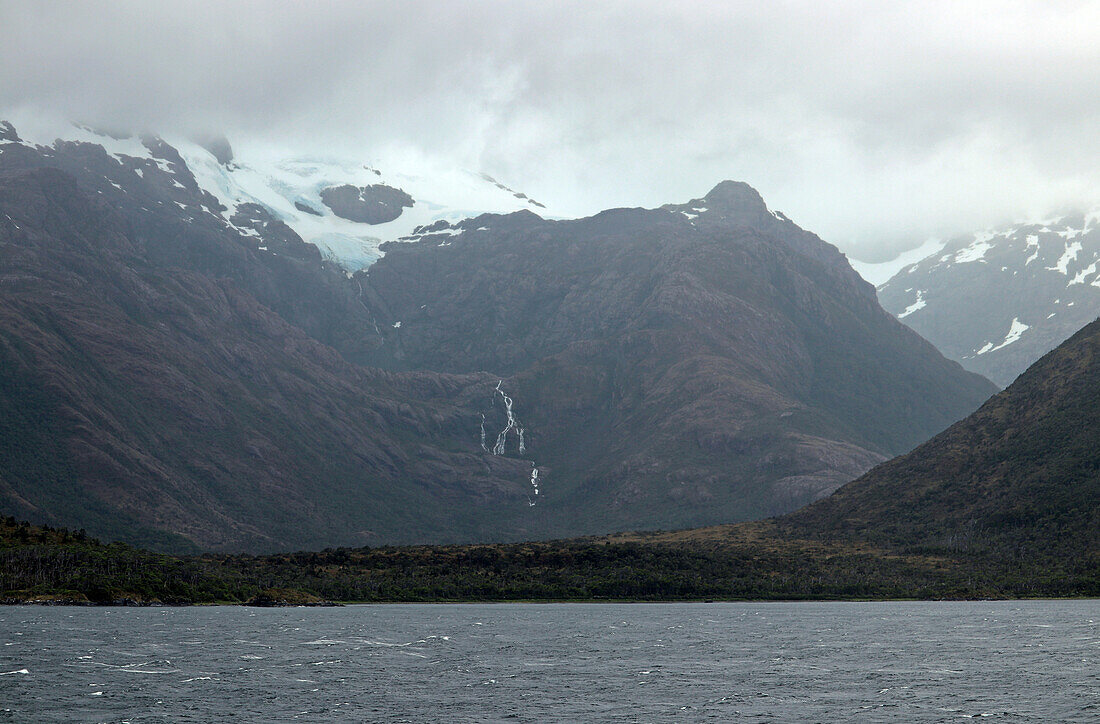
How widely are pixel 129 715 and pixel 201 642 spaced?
72864mm

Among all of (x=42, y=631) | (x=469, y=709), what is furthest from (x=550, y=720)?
(x=42, y=631)

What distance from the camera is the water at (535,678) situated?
108125 mm

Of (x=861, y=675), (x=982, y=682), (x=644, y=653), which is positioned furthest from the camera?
(x=644, y=653)

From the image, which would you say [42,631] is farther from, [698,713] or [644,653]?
[698,713]

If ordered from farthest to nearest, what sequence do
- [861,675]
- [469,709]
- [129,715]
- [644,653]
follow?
[644,653]
[861,675]
[469,709]
[129,715]

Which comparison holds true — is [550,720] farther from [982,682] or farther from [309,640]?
[309,640]

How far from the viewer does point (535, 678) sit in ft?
449

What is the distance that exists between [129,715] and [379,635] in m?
95.8

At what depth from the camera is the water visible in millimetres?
108125

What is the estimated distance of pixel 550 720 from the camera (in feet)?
342

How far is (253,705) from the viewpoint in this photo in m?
112

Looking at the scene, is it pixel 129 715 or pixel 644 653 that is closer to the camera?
pixel 129 715

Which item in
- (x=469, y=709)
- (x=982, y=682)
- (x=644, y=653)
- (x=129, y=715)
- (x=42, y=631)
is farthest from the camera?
(x=42, y=631)

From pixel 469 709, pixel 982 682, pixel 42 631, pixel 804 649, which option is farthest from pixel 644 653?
pixel 42 631
